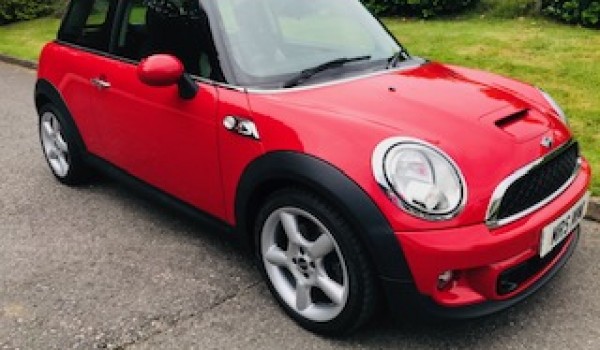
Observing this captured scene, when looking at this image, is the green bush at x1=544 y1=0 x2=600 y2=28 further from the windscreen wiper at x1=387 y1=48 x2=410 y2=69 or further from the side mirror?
the side mirror

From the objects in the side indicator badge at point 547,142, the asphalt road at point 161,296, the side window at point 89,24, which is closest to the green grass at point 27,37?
the side window at point 89,24

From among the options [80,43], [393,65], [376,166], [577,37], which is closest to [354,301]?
[376,166]

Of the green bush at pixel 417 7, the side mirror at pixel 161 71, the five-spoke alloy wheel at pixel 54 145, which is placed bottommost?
the green bush at pixel 417 7

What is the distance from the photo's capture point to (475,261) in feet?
7.95

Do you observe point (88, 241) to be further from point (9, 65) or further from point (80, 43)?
point (9, 65)

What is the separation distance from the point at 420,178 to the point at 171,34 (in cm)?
165

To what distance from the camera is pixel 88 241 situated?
12.9ft

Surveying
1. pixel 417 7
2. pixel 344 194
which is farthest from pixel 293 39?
pixel 417 7

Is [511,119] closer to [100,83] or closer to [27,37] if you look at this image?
[100,83]

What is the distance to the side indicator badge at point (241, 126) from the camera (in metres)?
2.91

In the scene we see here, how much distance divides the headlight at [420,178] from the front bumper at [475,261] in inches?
4.0

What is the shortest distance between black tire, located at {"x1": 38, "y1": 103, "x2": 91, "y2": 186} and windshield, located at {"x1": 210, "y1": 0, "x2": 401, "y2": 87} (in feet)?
5.62

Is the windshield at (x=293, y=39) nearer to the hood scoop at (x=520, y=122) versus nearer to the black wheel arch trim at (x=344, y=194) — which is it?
the black wheel arch trim at (x=344, y=194)

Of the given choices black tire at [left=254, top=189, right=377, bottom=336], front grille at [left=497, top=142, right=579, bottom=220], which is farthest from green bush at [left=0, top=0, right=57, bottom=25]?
front grille at [left=497, top=142, right=579, bottom=220]
